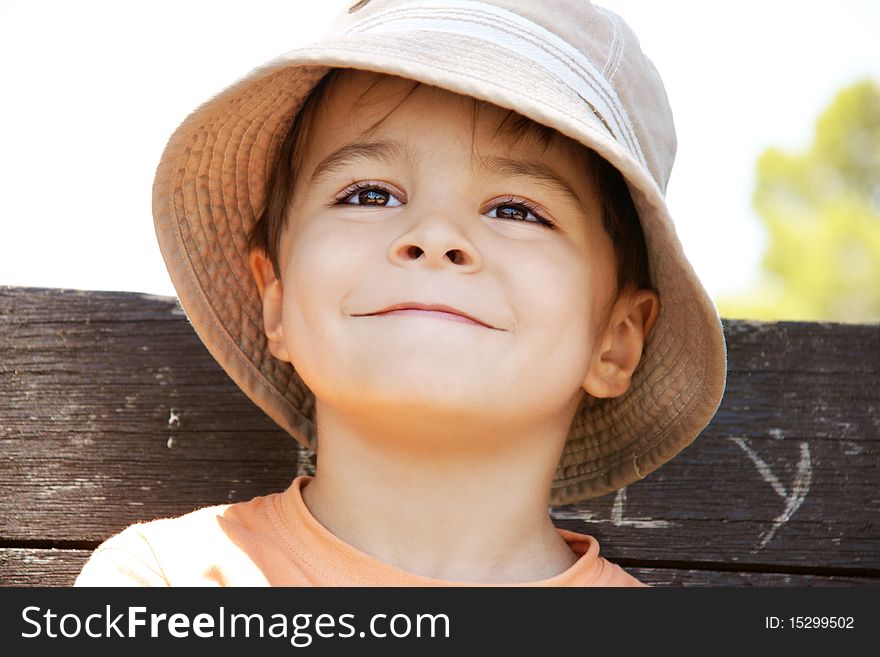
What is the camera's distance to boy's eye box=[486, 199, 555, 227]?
1.89 meters

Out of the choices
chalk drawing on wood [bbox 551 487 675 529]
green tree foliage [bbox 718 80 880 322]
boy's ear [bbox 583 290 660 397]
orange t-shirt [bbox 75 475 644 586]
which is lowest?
orange t-shirt [bbox 75 475 644 586]

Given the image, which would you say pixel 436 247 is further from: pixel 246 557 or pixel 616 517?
pixel 616 517

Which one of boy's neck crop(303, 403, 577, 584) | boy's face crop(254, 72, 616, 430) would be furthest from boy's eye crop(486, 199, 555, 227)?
boy's neck crop(303, 403, 577, 584)

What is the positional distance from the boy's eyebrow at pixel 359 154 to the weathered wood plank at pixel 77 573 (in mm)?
854

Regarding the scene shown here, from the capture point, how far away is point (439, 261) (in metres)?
1.77

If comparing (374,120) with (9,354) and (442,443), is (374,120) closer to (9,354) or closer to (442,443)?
(442,443)

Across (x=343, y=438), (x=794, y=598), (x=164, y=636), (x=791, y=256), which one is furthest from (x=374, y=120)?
(x=791, y=256)

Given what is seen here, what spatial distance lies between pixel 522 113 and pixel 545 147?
9.7 inches

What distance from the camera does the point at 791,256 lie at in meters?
19.8

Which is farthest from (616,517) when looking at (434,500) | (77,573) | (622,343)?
(77,573)

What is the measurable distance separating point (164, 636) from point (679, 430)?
1021 mm

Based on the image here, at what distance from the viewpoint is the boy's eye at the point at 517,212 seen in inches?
74.5

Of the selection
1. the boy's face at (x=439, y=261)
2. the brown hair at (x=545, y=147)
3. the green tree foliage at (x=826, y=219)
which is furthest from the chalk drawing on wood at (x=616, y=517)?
the green tree foliage at (x=826, y=219)

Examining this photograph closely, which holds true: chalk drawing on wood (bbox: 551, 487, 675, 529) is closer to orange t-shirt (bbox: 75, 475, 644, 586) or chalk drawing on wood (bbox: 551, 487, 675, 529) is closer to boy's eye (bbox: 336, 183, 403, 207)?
orange t-shirt (bbox: 75, 475, 644, 586)
